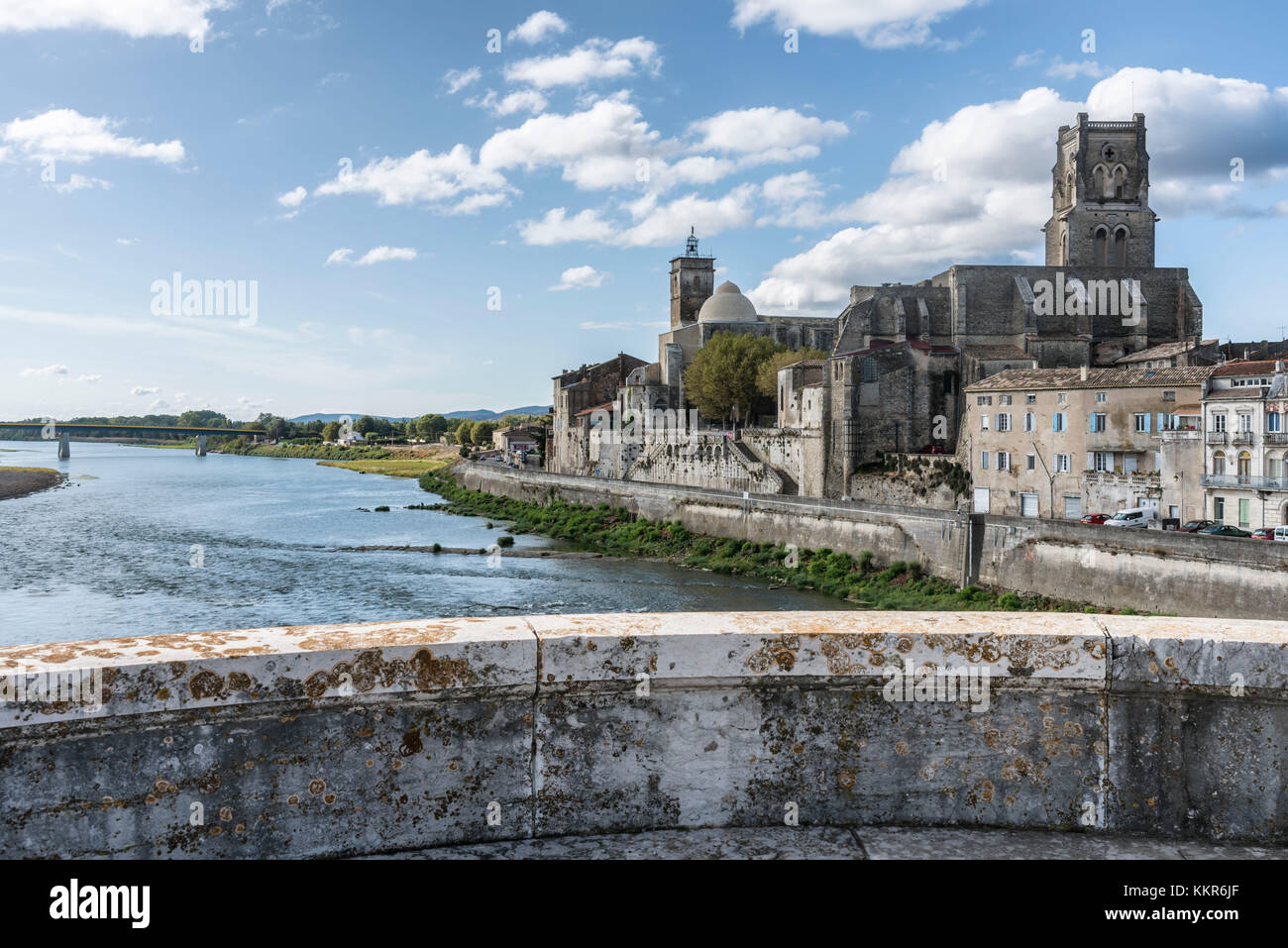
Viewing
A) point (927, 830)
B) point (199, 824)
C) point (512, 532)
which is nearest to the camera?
point (199, 824)

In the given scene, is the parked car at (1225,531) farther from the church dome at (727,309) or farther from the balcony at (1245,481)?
the church dome at (727,309)

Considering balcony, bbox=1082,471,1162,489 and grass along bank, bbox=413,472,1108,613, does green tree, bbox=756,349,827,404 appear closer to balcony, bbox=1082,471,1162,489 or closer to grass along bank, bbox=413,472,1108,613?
grass along bank, bbox=413,472,1108,613

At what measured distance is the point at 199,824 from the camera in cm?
253

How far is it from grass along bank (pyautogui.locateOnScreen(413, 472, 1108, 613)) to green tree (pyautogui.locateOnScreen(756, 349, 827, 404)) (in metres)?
13.3

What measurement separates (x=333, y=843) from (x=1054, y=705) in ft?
6.83

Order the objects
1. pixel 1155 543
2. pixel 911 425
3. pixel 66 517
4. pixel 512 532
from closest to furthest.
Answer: pixel 1155 543
pixel 911 425
pixel 512 532
pixel 66 517

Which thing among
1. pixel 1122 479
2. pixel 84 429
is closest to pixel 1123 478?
pixel 1122 479

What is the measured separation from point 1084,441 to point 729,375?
27.3 metres

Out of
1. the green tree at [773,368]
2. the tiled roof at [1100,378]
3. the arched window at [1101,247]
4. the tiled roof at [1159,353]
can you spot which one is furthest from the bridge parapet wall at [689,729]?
the arched window at [1101,247]

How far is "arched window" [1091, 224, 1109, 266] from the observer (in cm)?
5528

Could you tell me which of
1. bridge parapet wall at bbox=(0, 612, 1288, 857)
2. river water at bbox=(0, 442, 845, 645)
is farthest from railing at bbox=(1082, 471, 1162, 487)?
bridge parapet wall at bbox=(0, 612, 1288, 857)

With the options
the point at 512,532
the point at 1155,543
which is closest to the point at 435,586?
the point at 512,532

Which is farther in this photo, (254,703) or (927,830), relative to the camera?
(927,830)
